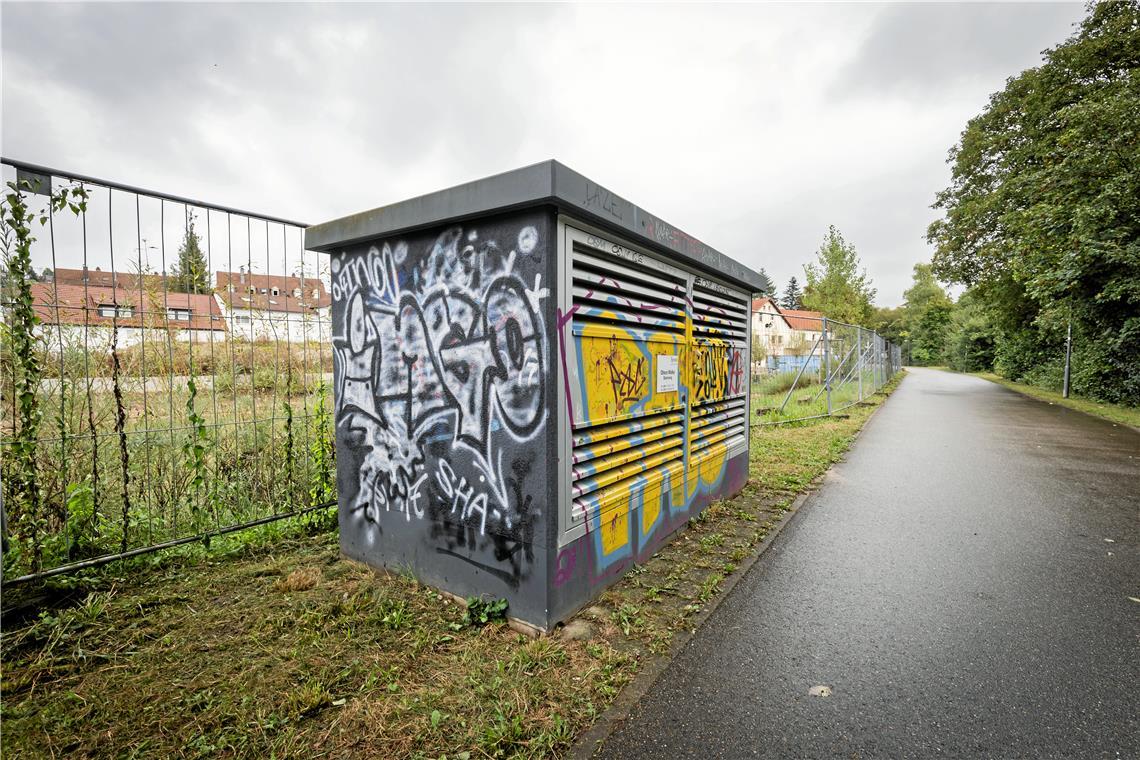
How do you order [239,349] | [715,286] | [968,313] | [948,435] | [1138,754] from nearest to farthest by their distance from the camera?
[1138,754] < [239,349] < [715,286] < [948,435] < [968,313]

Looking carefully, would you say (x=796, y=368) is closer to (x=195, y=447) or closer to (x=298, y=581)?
(x=298, y=581)

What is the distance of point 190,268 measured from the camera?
3727 millimetres

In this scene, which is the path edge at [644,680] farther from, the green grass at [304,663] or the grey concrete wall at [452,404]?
the grey concrete wall at [452,404]

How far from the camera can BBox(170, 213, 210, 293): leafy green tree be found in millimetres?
3641

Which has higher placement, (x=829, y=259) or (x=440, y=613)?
(x=829, y=259)

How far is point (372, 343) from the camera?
3623mm

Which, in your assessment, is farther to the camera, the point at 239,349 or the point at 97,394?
the point at 239,349

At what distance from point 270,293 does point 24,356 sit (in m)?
1.54

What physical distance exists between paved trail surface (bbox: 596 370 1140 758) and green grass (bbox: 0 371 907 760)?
365 millimetres

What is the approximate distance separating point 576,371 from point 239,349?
2.85 metres

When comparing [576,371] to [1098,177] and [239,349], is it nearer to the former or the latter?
[239,349]

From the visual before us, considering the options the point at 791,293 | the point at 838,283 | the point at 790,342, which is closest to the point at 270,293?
the point at 790,342

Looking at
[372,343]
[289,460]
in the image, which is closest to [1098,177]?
[372,343]

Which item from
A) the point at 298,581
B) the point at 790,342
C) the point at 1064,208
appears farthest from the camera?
the point at 790,342
